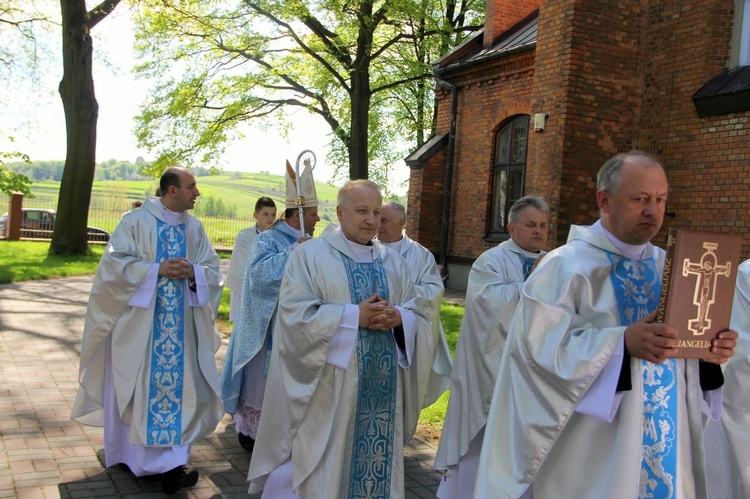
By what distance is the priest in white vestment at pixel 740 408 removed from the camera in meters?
4.47

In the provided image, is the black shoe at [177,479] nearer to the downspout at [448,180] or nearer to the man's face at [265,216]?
the man's face at [265,216]

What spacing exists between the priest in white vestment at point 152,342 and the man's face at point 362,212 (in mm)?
1666

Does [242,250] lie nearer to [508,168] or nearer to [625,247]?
[625,247]

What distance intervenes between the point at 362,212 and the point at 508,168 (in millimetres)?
12299

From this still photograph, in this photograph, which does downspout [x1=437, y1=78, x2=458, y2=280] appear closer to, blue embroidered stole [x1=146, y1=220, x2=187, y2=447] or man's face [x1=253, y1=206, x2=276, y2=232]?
man's face [x1=253, y1=206, x2=276, y2=232]

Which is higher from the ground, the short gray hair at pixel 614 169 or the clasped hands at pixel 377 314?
the short gray hair at pixel 614 169

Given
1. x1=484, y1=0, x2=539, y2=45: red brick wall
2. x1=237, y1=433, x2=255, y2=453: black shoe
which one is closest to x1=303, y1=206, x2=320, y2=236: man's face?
x1=237, y1=433, x2=255, y2=453: black shoe

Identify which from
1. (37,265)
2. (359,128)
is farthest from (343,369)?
(359,128)

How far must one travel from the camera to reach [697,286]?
2.82 metres

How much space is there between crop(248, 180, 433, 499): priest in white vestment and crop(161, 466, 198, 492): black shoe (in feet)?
2.39

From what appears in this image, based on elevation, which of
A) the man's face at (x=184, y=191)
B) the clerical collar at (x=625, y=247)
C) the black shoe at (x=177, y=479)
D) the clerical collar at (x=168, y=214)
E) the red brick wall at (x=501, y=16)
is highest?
the red brick wall at (x=501, y=16)

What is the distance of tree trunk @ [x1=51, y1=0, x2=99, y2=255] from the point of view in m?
19.9

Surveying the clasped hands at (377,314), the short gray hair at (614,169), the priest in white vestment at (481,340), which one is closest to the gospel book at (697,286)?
the short gray hair at (614,169)

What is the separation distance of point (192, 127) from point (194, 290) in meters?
24.2
